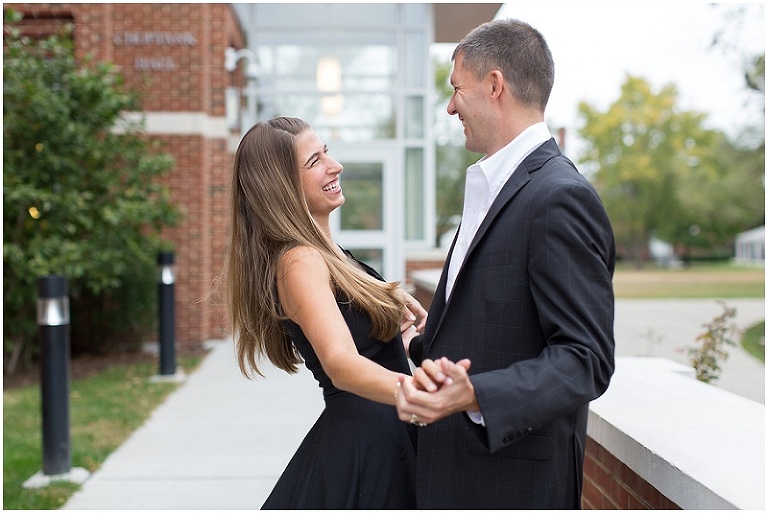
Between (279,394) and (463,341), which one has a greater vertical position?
(463,341)

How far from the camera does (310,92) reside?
15.5m

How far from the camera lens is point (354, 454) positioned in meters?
2.62

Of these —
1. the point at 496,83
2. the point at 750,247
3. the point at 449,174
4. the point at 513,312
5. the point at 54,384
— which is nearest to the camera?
the point at 513,312

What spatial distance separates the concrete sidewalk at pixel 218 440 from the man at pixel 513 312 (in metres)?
3.34

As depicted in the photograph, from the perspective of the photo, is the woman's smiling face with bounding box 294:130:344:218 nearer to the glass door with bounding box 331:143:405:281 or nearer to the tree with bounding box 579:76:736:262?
the glass door with bounding box 331:143:405:281

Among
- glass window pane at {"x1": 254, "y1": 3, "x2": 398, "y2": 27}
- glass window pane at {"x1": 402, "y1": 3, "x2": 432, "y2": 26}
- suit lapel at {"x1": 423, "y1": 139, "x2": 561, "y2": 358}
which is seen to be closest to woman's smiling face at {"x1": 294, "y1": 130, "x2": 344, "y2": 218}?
suit lapel at {"x1": 423, "y1": 139, "x2": 561, "y2": 358}

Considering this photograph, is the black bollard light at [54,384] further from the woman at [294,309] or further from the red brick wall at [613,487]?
the red brick wall at [613,487]

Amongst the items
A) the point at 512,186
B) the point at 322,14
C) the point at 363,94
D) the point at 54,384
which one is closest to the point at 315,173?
the point at 512,186

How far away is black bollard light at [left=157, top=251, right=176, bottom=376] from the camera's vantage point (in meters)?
9.33

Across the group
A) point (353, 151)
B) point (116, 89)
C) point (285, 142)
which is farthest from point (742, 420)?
point (353, 151)

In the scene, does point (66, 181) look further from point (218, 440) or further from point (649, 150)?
point (649, 150)

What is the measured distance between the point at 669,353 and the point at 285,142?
9.60 metres

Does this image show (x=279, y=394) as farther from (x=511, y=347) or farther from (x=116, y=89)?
(x=511, y=347)

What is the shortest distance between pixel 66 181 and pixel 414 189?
7140 mm
